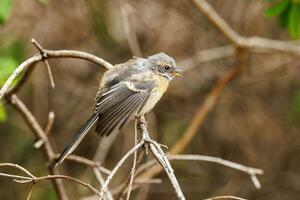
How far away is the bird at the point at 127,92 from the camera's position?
12.6 feet

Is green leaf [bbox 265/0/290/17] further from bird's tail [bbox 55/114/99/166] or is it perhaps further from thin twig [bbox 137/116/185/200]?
thin twig [bbox 137/116/185/200]

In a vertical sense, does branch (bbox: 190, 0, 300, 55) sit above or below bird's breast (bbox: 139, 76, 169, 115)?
above

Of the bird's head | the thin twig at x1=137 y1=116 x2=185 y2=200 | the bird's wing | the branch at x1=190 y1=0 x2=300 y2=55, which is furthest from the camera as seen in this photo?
the branch at x1=190 y1=0 x2=300 y2=55

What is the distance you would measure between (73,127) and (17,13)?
1576 mm

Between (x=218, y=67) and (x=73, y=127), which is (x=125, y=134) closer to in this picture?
(x=73, y=127)

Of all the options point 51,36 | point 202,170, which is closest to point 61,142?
point 51,36

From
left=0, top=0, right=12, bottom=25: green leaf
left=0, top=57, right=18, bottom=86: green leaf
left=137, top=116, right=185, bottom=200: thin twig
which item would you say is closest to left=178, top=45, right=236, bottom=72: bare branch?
left=0, top=57, right=18, bottom=86: green leaf

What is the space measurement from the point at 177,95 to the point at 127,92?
11.3 feet

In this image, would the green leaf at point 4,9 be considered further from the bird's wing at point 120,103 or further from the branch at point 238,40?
the branch at point 238,40

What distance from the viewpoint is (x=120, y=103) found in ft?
13.5

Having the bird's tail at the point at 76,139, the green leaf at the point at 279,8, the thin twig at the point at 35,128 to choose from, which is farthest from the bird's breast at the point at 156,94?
the green leaf at the point at 279,8

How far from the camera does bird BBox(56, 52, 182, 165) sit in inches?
152

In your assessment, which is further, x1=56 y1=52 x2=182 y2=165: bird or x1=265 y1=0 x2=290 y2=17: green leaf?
x1=265 y1=0 x2=290 y2=17: green leaf

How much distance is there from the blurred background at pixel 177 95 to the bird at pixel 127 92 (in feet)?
8.83
